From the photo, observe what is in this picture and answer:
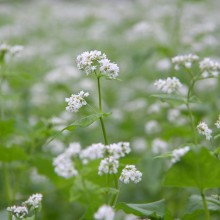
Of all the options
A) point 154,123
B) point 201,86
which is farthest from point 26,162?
point 201,86

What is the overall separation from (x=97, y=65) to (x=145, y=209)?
28.4 inches

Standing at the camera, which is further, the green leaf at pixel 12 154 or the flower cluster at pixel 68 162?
the green leaf at pixel 12 154

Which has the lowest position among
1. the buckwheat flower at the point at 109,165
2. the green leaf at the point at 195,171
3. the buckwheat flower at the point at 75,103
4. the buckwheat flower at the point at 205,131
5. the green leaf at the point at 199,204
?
the green leaf at the point at 199,204

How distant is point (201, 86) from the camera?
583 cm

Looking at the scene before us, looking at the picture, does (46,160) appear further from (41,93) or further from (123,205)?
(41,93)

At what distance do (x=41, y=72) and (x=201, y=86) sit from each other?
2.94 meters

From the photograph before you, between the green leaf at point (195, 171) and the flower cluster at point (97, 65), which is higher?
the flower cluster at point (97, 65)

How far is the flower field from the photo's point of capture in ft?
7.61

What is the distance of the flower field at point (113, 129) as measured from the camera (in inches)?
91.4

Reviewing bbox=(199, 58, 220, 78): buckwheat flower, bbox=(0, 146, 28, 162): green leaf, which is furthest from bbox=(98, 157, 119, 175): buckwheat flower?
bbox=(0, 146, 28, 162): green leaf

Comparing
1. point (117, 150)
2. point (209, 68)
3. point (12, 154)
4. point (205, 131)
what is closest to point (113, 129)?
point (12, 154)

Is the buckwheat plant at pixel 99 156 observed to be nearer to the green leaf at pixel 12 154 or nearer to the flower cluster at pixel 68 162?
the flower cluster at pixel 68 162

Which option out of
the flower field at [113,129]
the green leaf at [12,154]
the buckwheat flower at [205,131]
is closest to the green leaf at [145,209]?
the flower field at [113,129]

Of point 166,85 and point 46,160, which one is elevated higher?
point 166,85
